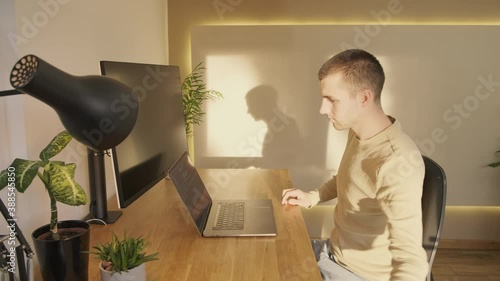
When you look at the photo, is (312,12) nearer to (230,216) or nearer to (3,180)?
(230,216)

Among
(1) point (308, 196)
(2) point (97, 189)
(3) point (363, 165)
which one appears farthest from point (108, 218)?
(3) point (363, 165)

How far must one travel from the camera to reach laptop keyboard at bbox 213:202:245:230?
3.84 feet

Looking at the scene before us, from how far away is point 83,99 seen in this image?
50 cm

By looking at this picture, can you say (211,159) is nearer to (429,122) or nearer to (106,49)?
(106,49)

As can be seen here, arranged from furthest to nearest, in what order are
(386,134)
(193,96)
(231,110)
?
(231,110) < (193,96) < (386,134)

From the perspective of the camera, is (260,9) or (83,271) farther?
(260,9)

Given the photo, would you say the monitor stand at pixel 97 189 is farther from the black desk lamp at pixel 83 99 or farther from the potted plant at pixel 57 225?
the black desk lamp at pixel 83 99

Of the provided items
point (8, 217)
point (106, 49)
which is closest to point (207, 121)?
point (106, 49)

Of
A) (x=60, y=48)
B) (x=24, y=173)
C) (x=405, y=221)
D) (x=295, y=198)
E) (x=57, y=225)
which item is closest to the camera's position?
(x=24, y=173)

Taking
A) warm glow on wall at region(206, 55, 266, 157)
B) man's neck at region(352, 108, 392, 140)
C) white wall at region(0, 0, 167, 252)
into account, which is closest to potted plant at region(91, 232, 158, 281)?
white wall at region(0, 0, 167, 252)

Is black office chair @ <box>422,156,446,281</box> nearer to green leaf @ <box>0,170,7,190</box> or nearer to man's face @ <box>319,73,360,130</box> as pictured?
man's face @ <box>319,73,360,130</box>

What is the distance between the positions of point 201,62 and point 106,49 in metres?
1.25

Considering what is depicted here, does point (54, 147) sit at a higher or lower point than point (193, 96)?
lower

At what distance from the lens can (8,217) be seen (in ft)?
1.79
